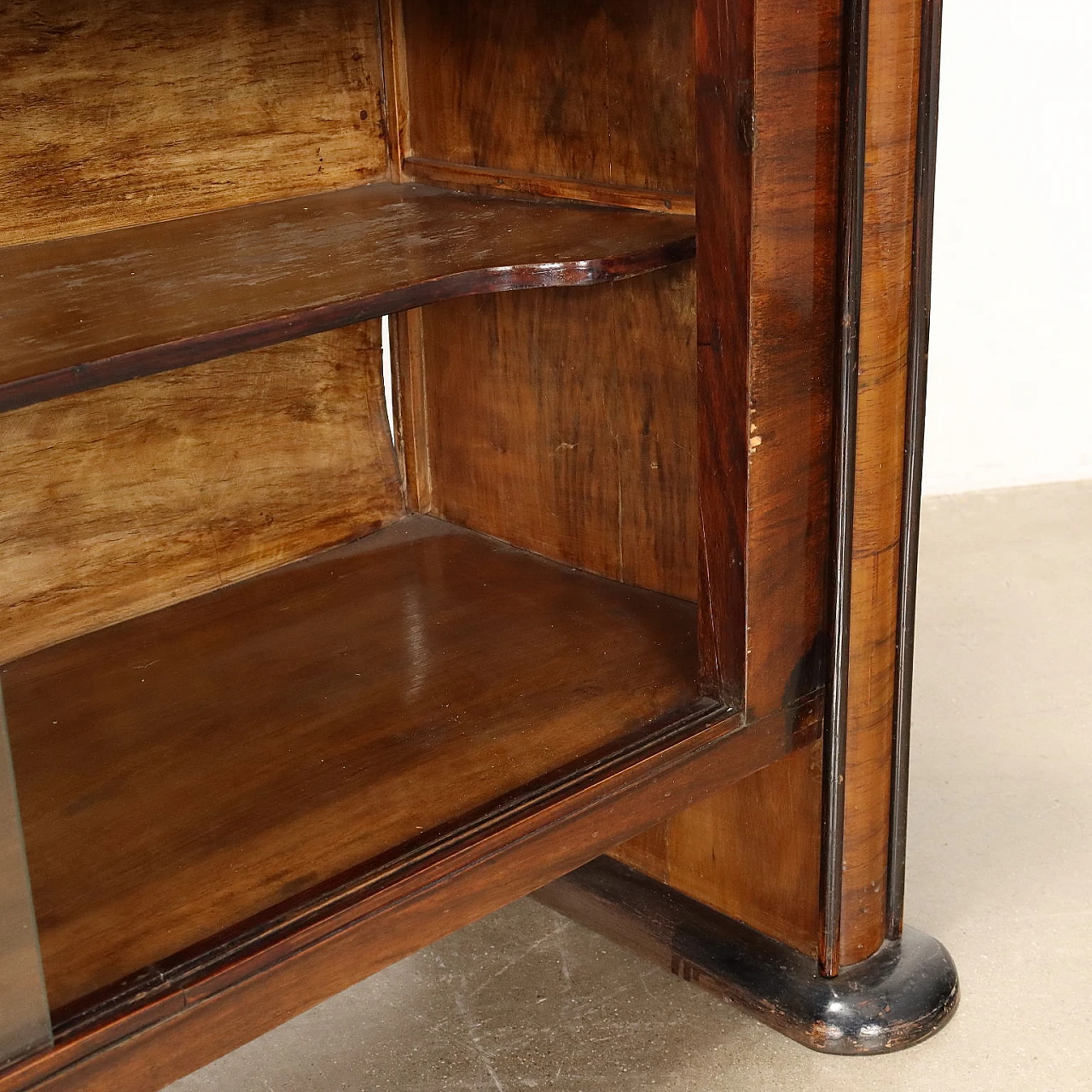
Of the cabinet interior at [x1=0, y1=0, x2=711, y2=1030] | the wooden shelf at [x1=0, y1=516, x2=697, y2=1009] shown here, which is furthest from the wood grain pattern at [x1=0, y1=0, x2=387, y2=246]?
the wooden shelf at [x1=0, y1=516, x2=697, y2=1009]

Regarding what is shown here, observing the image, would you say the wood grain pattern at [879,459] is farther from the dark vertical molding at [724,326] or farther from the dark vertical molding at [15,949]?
the dark vertical molding at [15,949]

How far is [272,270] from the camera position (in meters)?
1.48

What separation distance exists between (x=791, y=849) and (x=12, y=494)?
37.9 inches

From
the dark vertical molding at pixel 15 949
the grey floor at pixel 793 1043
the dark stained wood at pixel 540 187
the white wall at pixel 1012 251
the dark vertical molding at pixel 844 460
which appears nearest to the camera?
the dark vertical molding at pixel 15 949

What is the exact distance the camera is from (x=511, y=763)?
1.51 m

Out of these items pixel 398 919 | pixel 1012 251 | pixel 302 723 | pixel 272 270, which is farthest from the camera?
pixel 1012 251

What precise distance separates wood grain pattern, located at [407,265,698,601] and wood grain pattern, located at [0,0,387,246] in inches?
10.6

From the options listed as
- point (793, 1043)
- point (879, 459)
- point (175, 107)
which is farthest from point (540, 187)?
point (793, 1043)

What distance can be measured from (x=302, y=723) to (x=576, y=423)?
53 centimetres

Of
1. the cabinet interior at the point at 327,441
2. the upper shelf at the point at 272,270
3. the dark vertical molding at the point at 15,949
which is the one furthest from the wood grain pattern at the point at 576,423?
the dark vertical molding at the point at 15,949

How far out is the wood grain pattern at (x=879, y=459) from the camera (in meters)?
1.49

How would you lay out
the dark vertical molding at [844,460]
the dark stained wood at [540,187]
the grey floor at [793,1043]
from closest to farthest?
the dark vertical molding at [844,460] → the dark stained wood at [540,187] → the grey floor at [793,1043]

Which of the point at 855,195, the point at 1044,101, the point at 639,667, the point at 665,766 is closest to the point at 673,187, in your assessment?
the point at 855,195

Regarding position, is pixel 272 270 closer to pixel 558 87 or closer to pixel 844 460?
pixel 558 87
